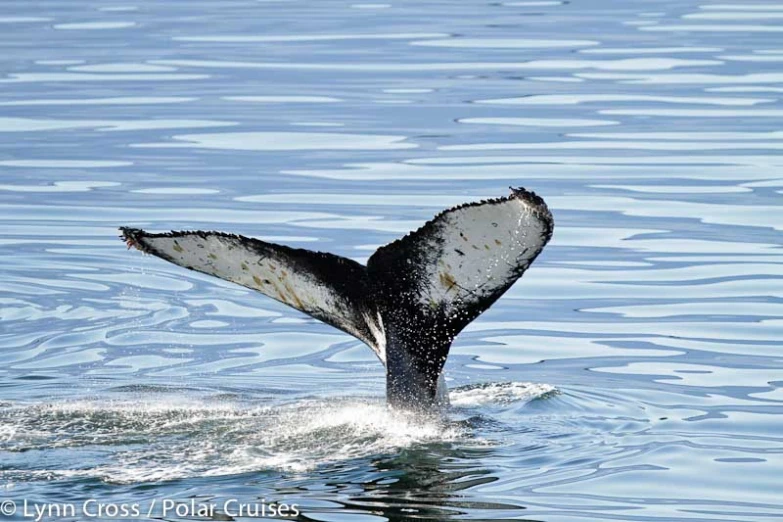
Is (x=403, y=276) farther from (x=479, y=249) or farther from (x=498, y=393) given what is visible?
(x=498, y=393)

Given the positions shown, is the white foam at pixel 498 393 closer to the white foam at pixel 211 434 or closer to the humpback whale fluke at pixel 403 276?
the white foam at pixel 211 434

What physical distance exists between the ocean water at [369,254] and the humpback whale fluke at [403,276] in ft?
1.14

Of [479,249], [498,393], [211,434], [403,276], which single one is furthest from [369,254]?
[479,249]

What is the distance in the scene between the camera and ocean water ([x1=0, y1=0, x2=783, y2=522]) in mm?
8156

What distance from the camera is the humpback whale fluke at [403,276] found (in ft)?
26.3

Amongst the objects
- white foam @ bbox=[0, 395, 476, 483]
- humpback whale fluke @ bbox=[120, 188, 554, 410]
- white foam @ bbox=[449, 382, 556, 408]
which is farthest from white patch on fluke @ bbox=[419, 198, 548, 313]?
white foam @ bbox=[449, 382, 556, 408]

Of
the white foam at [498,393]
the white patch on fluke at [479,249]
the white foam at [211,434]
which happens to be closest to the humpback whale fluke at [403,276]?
the white patch on fluke at [479,249]

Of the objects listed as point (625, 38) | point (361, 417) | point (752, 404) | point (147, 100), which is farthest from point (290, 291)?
point (625, 38)

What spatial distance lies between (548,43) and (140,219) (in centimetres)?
1369

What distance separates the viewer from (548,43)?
28281 mm

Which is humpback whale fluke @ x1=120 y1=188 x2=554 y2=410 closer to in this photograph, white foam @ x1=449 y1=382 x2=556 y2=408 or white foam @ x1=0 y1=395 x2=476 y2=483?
white foam @ x1=0 y1=395 x2=476 y2=483

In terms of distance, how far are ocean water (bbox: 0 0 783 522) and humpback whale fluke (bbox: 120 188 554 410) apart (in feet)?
1.14

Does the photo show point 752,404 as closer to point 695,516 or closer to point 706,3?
point 695,516

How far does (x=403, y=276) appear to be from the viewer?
8344 mm
